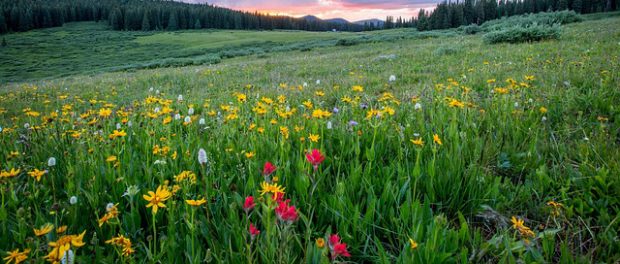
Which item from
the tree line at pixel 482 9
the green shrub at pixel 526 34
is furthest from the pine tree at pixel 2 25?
the green shrub at pixel 526 34

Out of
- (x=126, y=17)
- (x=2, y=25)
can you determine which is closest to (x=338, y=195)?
(x=126, y=17)

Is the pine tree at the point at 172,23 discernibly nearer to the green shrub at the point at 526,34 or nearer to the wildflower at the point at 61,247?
the green shrub at the point at 526,34

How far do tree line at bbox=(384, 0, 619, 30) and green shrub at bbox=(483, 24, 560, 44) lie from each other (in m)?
75.8

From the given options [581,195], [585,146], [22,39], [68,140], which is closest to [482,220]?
[581,195]

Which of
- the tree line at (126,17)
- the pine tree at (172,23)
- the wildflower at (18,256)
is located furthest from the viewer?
the pine tree at (172,23)

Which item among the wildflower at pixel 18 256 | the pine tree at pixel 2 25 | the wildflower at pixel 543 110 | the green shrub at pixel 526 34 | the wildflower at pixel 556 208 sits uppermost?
the pine tree at pixel 2 25

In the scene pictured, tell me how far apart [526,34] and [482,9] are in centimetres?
9004

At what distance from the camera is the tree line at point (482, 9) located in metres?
82.9

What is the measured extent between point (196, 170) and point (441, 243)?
178cm

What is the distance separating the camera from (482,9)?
8938 cm

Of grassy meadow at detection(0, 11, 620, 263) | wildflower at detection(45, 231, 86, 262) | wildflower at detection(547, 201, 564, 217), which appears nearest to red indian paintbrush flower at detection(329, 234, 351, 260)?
Answer: grassy meadow at detection(0, 11, 620, 263)

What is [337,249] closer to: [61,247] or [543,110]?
[61,247]

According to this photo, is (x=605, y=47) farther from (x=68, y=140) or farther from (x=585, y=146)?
(x=68, y=140)

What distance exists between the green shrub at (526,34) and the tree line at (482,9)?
75.8m
